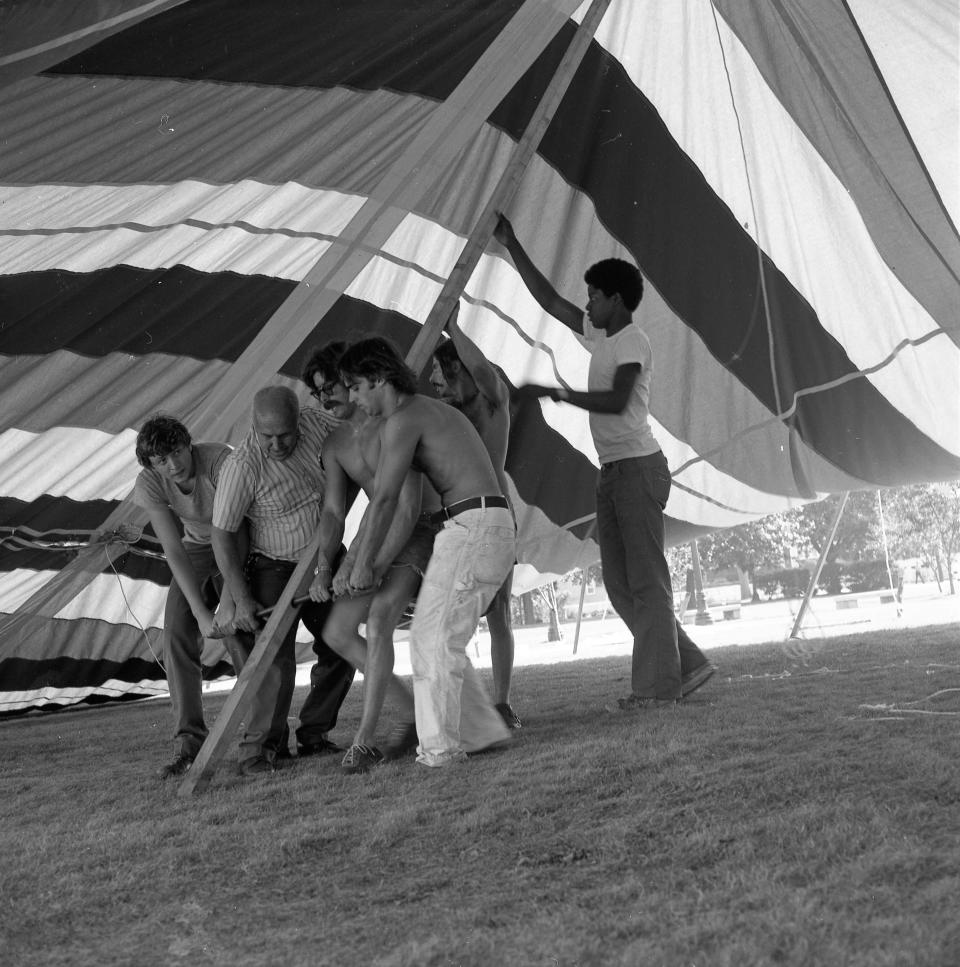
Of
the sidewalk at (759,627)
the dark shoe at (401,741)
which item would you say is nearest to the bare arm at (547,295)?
the dark shoe at (401,741)

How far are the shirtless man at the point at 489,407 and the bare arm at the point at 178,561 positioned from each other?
97 centimetres

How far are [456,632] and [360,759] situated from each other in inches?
17.4

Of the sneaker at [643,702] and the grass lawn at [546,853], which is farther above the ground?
the sneaker at [643,702]

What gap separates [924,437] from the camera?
5926 mm

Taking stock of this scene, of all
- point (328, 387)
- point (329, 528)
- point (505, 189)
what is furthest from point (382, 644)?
point (505, 189)

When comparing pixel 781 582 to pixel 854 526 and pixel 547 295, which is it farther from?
pixel 547 295

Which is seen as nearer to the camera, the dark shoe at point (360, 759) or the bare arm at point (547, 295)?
the dark shoe at point (360, 759)

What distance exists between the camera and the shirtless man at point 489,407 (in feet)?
13.3

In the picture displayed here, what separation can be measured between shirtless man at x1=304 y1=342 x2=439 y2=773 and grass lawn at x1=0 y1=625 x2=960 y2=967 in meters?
0.35

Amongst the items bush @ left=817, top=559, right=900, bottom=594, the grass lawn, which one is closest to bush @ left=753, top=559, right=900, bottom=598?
bush @ left=817, top=559, right=900, bottom=594

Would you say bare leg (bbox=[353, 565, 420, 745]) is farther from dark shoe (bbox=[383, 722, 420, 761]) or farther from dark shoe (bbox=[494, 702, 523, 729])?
dark shoe (bbox=[494, 702, 523, 729])

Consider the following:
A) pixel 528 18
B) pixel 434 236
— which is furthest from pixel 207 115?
pixel 434 236

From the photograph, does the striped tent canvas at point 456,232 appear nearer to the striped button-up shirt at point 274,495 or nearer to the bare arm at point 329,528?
the striped button-up shirt at point 274,495

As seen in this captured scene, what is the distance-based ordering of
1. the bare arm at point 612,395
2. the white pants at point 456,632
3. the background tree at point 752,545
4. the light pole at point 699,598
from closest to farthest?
1. the white pants at point 456,632
2. the bare arm at point 612,395
3. the background tree at point 752,545
4. the light pole at point 699,598
